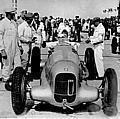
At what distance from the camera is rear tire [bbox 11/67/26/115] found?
696cm

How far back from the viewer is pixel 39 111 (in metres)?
7.25

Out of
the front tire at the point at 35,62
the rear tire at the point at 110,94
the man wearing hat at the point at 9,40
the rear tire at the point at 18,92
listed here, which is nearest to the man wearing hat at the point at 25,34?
the front tire at the point at 35,62

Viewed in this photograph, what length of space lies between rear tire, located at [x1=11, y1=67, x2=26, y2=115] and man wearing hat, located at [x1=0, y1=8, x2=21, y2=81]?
2.55 metres

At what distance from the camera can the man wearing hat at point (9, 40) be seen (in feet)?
31.9

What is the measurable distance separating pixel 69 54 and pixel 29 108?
4.11ft

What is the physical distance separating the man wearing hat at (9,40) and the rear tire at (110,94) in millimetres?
3212

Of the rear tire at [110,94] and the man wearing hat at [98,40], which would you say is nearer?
the rear tire at [110,94]

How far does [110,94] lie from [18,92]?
61.8 inches

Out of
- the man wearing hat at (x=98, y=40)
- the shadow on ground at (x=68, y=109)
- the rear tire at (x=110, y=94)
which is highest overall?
the man wearing hat at (x=98, y=40)

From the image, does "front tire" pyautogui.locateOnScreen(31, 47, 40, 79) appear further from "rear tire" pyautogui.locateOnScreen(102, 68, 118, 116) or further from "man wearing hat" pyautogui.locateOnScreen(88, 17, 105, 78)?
"rear tire" pyautogui.locateOnScreen(102, 68, 118, 116)

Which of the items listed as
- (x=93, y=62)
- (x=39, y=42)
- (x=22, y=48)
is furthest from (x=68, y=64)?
(x=39, y=42)

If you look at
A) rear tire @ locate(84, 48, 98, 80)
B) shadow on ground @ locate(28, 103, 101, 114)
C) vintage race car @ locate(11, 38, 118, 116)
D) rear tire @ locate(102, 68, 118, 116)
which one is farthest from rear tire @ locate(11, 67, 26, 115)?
rear tire @ locate(84, 48, 98, 80)

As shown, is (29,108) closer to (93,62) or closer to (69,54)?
(69,54)

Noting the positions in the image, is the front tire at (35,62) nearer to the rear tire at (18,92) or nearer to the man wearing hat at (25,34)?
the man wearing hat at (25,34)
